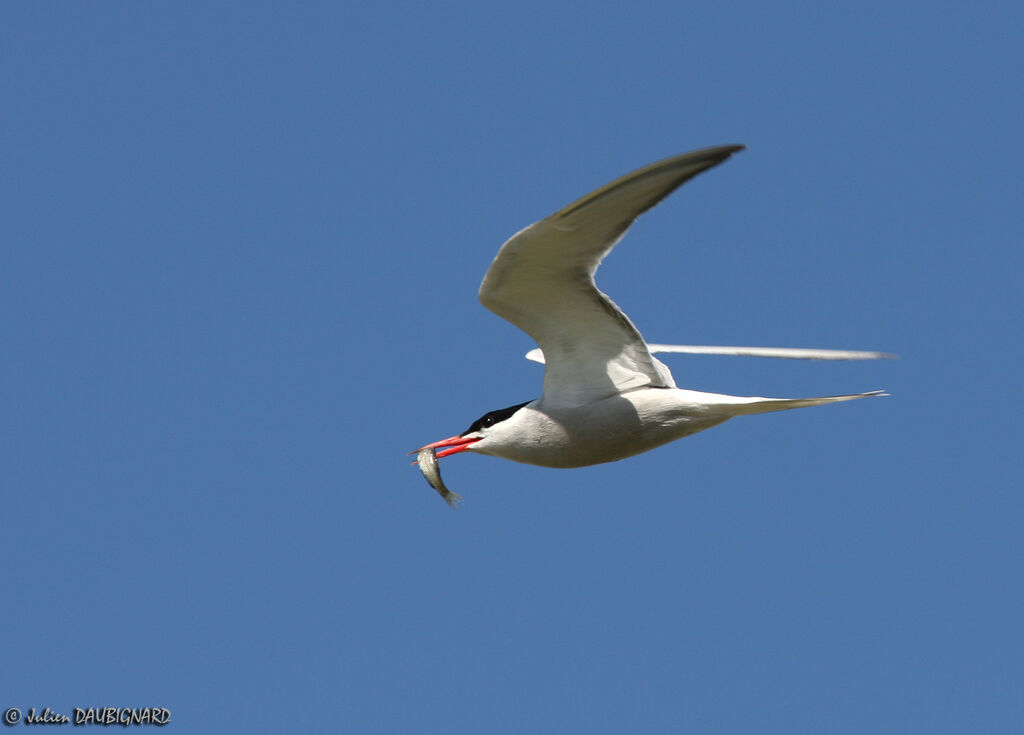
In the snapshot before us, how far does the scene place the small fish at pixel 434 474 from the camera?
7.44m

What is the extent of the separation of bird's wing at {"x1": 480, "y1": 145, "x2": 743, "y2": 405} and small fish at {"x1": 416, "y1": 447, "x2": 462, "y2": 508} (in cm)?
95

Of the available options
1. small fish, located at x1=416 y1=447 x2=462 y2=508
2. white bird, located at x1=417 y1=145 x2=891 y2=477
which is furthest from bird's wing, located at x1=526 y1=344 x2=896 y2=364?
small fish, located at x1=416 y1=447 x2=462 y2=508

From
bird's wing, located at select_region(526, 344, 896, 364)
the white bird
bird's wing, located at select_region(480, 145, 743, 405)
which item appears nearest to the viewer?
bird's wing, located at select_region(480, 145, 743, 405)

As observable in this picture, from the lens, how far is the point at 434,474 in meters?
7.53

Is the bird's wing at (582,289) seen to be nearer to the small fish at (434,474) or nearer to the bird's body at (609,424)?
the bird's body at (609,424)

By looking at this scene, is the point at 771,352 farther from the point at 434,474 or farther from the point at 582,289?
the point at 434,474

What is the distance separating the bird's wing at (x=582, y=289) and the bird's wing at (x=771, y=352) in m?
0.33

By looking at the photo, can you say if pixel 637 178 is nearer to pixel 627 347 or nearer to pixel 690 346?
pixel 627 347

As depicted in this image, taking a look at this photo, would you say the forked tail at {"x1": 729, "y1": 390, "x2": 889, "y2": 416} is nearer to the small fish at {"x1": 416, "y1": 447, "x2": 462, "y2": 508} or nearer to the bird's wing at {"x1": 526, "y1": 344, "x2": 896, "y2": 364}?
the bird's wing at {"x1": 526, "y1": 344, "x2": 896, "y2": 364}

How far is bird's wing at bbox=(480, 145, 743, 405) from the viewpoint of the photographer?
503 cm

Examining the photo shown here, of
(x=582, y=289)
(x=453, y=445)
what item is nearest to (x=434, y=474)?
(x=453, y=445)

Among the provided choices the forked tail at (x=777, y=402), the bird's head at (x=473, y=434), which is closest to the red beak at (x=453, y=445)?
the bird's head at (x=473, y=434)

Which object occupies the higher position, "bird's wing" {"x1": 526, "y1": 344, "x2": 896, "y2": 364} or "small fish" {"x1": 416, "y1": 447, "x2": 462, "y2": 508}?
"bird's wing" {"x1": 526, "y1": 344, "x2": 896, "y2": 364}

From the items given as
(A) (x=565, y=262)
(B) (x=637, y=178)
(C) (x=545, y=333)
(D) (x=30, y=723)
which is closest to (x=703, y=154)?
(B) (x=637, y=178)
